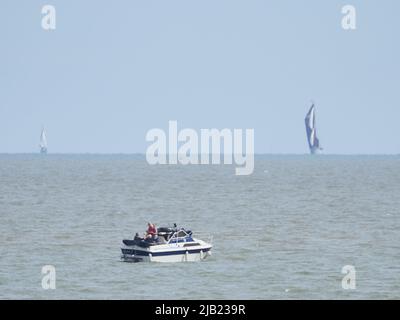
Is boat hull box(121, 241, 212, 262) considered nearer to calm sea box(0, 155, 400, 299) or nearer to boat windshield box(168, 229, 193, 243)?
boat windshield box(168, 229, 193, 243)

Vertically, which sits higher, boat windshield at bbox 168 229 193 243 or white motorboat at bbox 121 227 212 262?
boat windshield at bbox 168 229 193 243

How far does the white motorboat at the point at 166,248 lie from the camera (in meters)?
51.0

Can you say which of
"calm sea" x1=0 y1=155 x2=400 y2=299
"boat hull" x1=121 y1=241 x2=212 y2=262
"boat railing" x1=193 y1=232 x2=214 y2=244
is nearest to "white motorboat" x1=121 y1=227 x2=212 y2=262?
"boat hull" x1=121 y1=241 x2=212 y2=262

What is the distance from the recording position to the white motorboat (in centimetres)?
5103

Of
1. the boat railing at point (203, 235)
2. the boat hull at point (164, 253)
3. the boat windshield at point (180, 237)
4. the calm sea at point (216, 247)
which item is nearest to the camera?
the calm sea at point (216, 247)

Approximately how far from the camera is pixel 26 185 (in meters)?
147

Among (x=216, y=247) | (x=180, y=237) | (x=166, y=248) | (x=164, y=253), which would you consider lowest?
(x=216, y=247)

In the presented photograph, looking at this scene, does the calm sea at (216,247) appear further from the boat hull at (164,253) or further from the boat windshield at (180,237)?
the boat windshield at (180,237)

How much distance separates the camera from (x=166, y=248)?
168 ft

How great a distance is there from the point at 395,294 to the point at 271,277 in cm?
699

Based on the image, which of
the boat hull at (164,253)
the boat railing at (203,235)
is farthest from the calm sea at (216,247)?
the boat railing at (203,235)

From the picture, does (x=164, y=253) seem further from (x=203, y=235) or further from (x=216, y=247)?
(x=203, y=235)

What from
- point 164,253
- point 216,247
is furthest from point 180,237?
point 216,247
